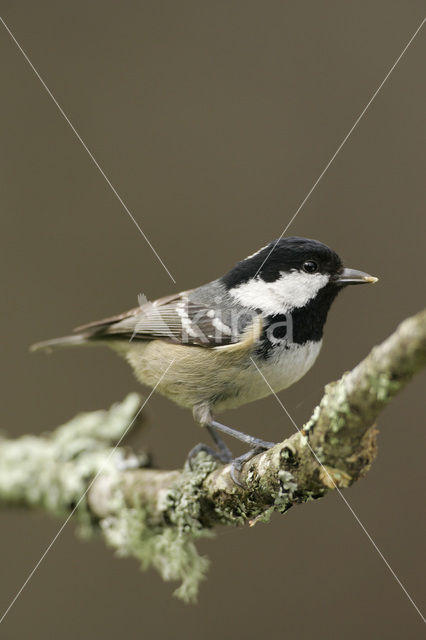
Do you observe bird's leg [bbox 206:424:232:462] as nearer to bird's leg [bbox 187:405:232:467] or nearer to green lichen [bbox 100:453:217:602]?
bird's leg [bbox 187:405:232:467]

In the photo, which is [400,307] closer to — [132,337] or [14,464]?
[132,337]

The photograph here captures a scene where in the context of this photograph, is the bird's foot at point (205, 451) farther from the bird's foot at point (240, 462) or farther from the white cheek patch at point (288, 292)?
the white cheek patch at point (288, 292)

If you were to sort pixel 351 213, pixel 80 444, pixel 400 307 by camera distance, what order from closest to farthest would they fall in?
pixel 80 444
pixel 400 307
pixel 351 213

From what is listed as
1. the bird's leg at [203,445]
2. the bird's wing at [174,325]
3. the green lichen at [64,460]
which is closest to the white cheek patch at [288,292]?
the bird's wing at [174,325]

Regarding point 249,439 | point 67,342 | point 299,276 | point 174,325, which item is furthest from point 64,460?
A: point 299,276

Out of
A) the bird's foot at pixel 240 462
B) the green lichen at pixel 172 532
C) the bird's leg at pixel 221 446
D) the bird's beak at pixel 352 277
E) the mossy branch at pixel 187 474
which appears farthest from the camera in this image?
the bird's leg at pixel 221 446

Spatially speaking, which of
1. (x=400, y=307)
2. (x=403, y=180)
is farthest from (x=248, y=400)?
(x=403, y=180)
